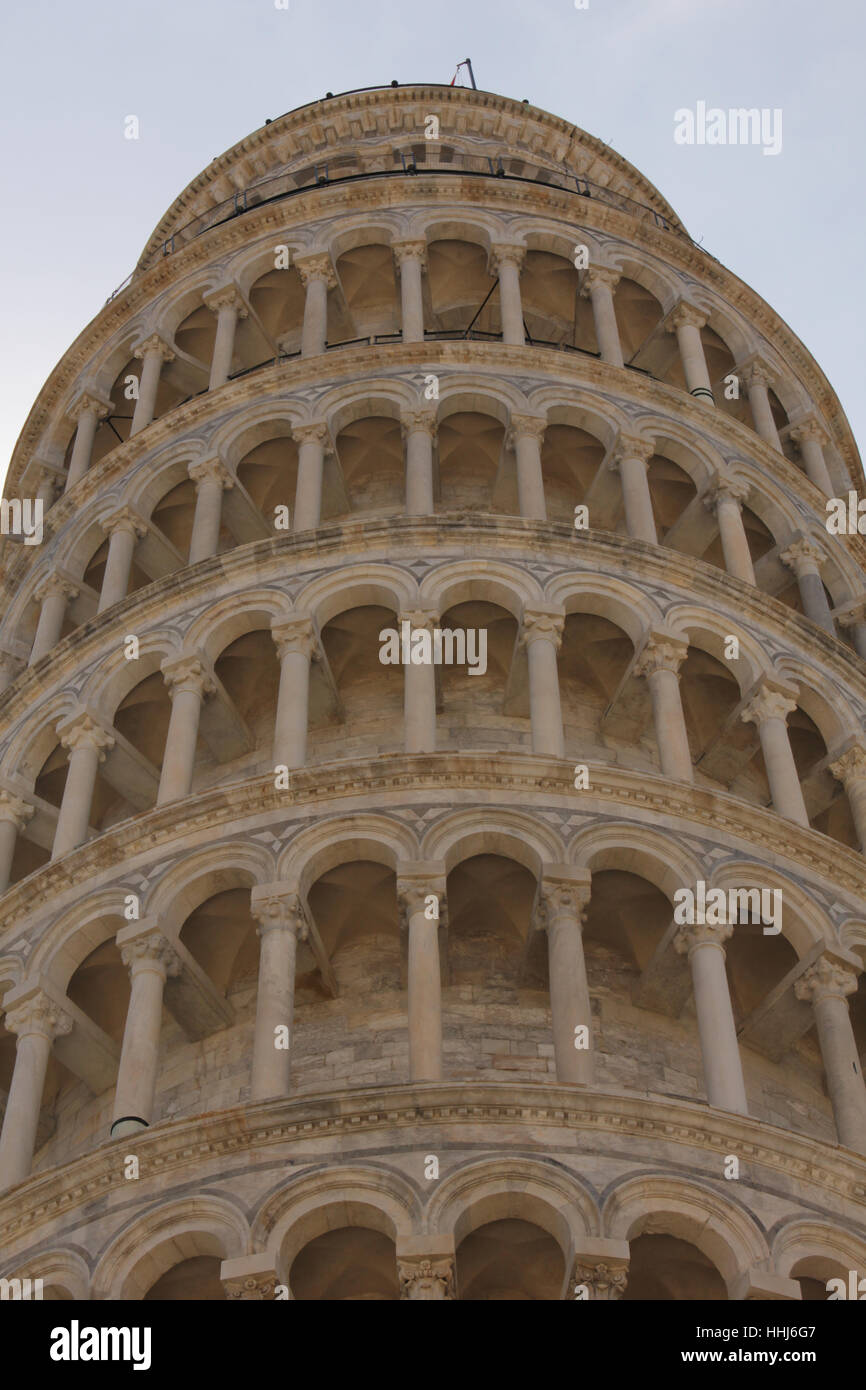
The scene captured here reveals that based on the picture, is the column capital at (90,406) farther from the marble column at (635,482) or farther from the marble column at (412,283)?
the marble column at (635,482)

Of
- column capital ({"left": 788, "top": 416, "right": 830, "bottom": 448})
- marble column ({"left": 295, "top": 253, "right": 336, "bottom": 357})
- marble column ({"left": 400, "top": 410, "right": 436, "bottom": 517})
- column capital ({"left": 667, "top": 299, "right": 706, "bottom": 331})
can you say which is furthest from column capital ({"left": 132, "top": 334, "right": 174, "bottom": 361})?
column capital ({"left": 788, "top": 416, "right": 830, "bottom": 448})

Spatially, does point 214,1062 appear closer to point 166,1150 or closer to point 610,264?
point 166,1150

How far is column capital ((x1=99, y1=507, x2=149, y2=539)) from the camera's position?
29578 millimetres

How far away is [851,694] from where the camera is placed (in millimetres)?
26797

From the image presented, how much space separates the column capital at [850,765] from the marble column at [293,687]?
20.1 feet

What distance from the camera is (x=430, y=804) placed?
21734mm

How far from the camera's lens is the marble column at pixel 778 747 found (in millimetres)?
23486

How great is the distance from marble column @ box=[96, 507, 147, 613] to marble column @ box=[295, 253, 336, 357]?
3.49 meters

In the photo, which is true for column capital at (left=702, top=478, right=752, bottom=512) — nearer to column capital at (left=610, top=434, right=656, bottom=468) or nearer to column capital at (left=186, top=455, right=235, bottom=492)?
column capital at (left=610, top=434, right=656, bottom=468)

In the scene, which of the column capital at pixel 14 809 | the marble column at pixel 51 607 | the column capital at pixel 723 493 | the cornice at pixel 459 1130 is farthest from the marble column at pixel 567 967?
the marble column at pixel 51 607

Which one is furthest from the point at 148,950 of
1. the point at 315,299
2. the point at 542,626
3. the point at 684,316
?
the point at 684,316

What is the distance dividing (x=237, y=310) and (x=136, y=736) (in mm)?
9429

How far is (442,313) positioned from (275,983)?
16655 millimetres
